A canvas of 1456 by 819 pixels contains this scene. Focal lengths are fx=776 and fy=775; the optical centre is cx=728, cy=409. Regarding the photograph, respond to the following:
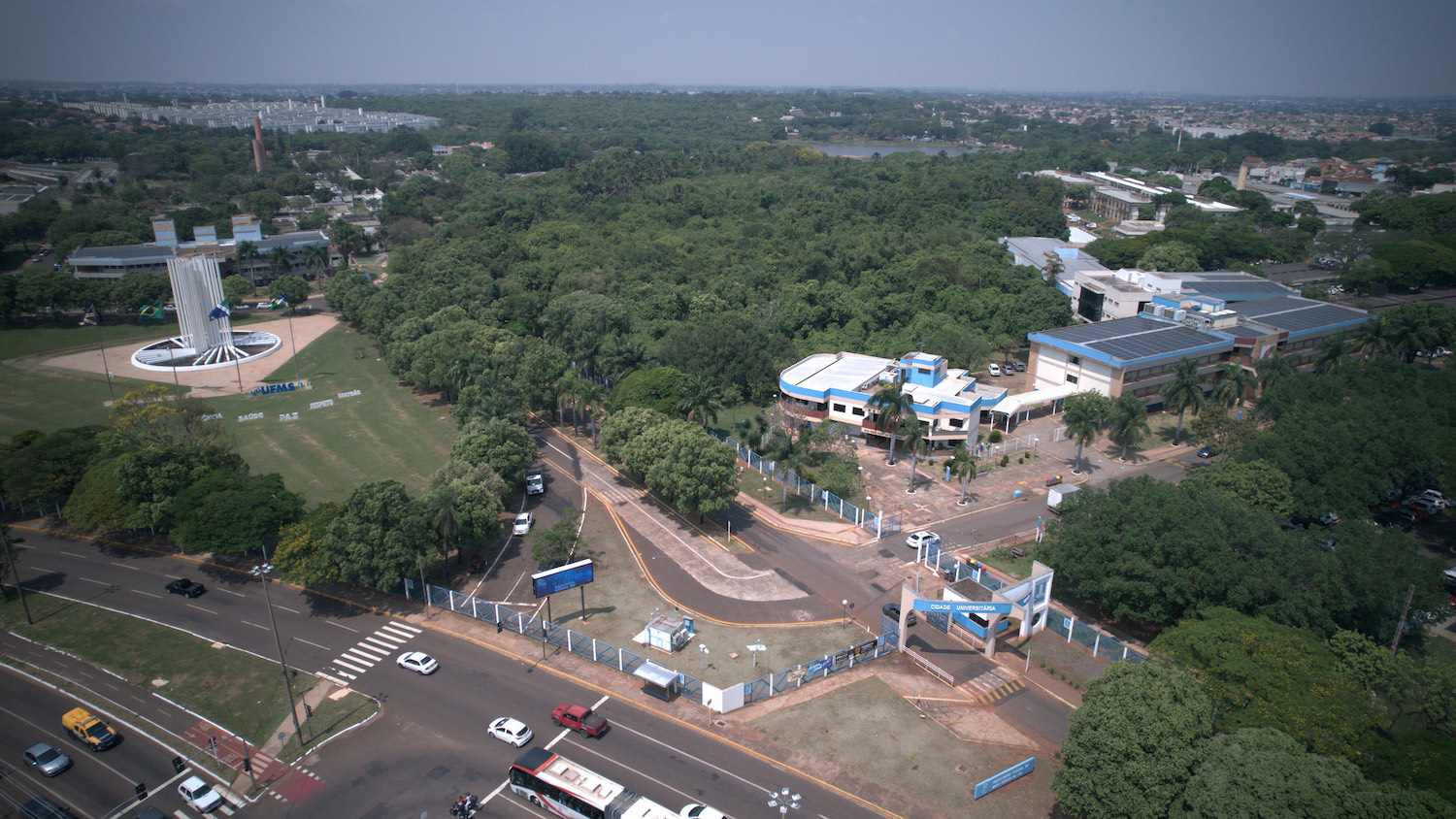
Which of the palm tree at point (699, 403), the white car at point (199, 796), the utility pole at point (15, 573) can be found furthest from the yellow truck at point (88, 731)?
the palm tree at point (699, 403)

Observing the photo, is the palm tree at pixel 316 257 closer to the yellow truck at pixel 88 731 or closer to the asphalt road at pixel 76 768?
the asphalt road at pixel 76 768

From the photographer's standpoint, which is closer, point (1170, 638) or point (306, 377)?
point (1170, 638)

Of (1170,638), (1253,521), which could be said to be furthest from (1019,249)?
(1170,638)

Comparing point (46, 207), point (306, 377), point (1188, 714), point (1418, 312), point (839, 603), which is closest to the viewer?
point (1188, 714)

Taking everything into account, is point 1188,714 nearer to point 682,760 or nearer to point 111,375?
point 682,760

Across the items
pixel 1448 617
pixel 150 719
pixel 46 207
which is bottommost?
pixel 150 719

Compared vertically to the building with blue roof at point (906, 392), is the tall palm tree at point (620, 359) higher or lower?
higher
